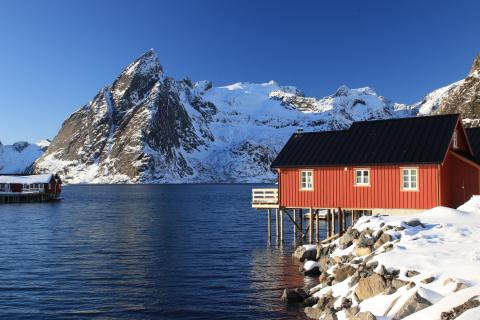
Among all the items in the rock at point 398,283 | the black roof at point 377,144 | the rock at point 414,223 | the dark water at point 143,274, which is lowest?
the dark water at point 143,274

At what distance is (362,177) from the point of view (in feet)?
127

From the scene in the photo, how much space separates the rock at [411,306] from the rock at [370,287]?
8.47 feet

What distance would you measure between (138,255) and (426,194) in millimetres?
22144

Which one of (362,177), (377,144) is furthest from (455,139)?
(362,177)

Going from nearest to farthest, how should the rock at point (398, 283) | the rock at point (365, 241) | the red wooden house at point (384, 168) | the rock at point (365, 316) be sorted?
1. the rock at point (365, 316)
2. the rock at point (398, 283)
3. the rock at point (365, 241)
4. the red wooden house at point (384, 168)

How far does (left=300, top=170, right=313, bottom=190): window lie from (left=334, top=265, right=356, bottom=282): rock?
17.6 metres

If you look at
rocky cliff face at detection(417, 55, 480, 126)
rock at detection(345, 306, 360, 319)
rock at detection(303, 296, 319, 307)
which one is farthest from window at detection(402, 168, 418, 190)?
rocky cliff face at detection(417, 55, 480, 126)

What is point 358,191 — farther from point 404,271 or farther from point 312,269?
point 404,271

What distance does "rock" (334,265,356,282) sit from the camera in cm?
2387

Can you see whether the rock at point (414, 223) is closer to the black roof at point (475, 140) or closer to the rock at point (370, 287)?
the rock at point (370, 287)

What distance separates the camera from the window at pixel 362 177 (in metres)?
38.5

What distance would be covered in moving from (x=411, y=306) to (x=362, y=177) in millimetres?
22162

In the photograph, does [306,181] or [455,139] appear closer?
[455,139]

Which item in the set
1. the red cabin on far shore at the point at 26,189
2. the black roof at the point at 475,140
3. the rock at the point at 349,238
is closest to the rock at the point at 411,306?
the rock at the point at 349,238
